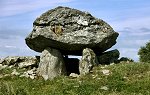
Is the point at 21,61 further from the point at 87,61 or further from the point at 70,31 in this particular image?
the point at 87,61

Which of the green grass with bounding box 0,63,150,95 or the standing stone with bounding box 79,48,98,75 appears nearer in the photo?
the green grass with bounding box 0,63,150,95

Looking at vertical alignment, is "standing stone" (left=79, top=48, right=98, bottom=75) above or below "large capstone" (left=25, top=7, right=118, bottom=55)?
below

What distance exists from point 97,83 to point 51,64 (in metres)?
5.56

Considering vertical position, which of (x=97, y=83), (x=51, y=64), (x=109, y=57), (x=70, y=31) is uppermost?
(x=70, y=31)

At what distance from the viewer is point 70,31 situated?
1025 inches

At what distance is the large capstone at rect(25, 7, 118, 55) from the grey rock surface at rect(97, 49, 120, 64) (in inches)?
19.6

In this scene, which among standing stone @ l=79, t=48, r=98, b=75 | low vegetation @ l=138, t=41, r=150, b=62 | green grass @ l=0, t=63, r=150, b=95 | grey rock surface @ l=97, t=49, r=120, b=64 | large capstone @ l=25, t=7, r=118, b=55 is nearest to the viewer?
green grass @ l=0, t=63, r=150, b=95

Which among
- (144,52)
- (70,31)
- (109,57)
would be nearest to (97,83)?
(70,31)

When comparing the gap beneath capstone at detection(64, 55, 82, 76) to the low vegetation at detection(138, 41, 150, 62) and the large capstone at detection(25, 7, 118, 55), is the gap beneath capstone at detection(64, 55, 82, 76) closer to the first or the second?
the large capstone at detection(25, 7, 118, 55)

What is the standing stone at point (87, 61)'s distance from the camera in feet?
81.5

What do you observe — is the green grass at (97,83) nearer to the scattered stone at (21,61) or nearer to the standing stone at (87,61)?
the standing stone at (87,61)

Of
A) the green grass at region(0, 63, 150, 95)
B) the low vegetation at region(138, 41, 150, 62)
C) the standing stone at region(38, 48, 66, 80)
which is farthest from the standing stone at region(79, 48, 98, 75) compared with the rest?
the low vegetation at region(138, 41, 150, 62)

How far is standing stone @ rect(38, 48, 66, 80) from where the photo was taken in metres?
25.9

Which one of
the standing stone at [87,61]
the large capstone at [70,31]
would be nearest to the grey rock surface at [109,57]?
the large capstone at [70,31]
